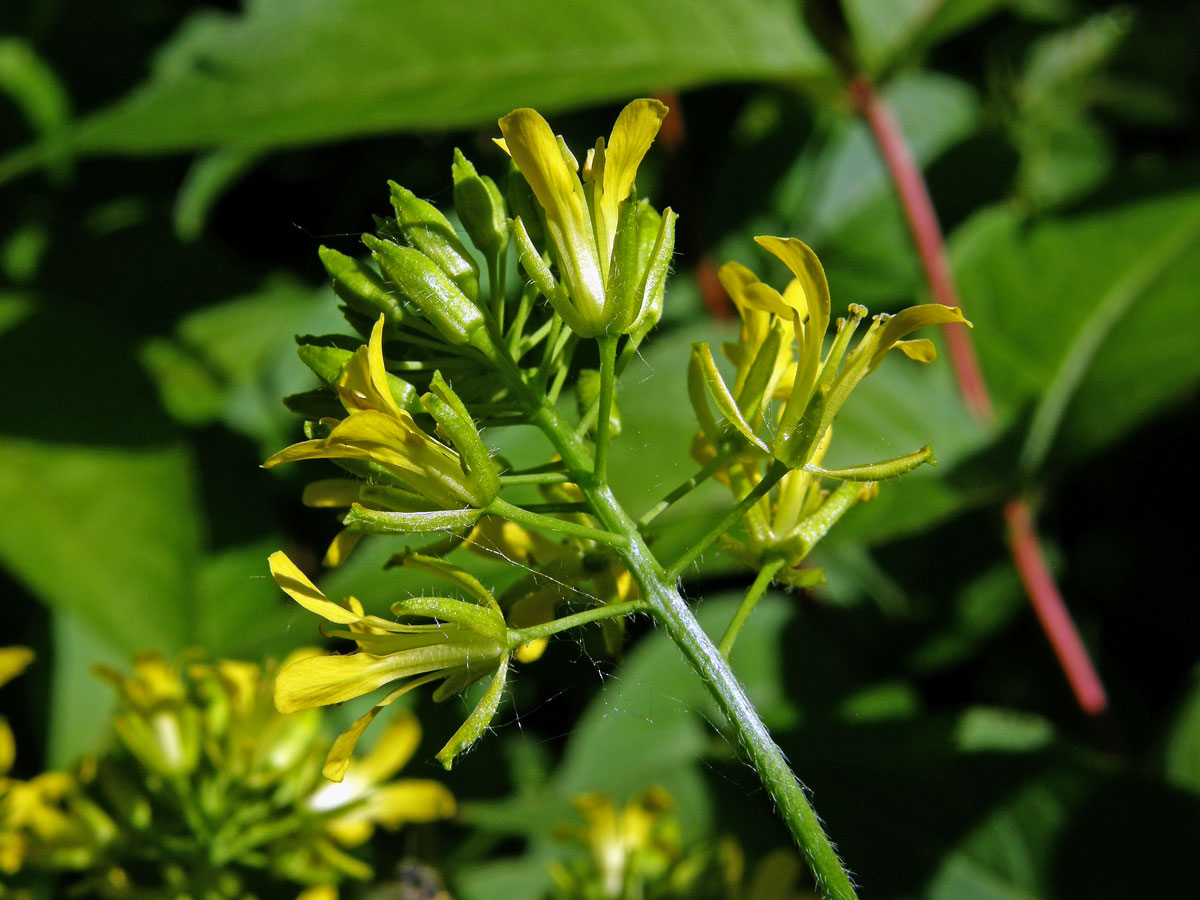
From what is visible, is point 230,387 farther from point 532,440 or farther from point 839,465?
point 839,465

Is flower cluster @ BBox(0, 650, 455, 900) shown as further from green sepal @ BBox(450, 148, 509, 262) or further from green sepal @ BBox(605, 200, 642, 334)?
green sepal @ BBox(605, 200, 642, 334)

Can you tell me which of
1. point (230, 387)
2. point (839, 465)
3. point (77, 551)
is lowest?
point (839, 465)

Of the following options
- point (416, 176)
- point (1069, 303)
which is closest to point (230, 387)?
point (416, 176)

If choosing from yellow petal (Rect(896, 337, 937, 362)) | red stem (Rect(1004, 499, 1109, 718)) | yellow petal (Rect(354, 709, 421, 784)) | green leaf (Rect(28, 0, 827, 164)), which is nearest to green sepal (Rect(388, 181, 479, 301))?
yellow petal (Rect(896, 337, 937, 362))

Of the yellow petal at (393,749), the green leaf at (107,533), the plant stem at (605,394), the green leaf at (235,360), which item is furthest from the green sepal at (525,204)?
the green leaf at (235,360)

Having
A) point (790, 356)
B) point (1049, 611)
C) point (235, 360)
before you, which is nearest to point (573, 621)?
point (790, 356)

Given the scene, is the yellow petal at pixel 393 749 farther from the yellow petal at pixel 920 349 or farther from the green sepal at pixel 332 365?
the yellow petal at pixel 920 349
